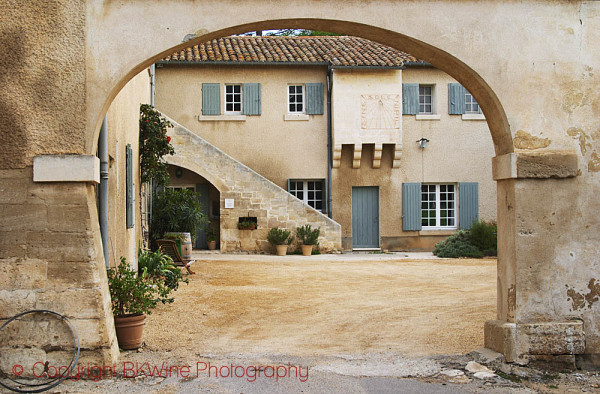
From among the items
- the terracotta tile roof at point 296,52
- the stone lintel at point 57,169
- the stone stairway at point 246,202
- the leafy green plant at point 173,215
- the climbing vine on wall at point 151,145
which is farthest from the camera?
the terracotta tile roof at point 296,52

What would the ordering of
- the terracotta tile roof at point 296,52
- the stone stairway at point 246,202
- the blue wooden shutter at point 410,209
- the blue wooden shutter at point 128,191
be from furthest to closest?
the blue wooden shutter at point 410,209 → the terracotta tile roof at point 296,52 → the stone stairway at point 246,202 → the blue wooden shutter at point 128,191

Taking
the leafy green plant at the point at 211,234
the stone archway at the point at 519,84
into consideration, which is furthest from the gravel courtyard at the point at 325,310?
the leafy green plant at the point at 211,234

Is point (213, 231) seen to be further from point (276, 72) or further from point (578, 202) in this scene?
point (578, 202)

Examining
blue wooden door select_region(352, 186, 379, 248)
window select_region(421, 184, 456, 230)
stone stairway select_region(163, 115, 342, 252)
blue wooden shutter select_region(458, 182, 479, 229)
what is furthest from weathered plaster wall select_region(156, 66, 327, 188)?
blue wooden shutter select_region(458, 182, 479, 229)

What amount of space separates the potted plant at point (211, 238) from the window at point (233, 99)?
137 inches

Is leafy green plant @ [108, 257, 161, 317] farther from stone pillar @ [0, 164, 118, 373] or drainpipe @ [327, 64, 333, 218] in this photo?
drainpipe @ [327, 64, 333, 218]

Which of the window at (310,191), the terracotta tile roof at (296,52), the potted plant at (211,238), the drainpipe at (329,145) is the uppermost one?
the terracotta tile roof at (296,52)

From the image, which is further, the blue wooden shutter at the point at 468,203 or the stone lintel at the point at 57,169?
the blue wooden shutter at the point at 468,203

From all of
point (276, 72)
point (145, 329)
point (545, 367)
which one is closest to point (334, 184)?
point (276, 72)

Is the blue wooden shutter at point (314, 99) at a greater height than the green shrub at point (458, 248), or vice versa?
the blue wooden shutter at point (314, 99)

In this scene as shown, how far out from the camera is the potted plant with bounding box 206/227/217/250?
1747 cm

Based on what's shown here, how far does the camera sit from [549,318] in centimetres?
541

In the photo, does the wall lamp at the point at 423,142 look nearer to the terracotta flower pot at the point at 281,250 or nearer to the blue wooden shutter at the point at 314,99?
the blue wooden shutter at the point at 314,99

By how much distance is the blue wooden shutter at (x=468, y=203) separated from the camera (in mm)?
18531
